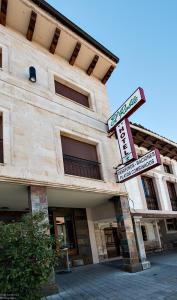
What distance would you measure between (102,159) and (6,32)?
6.31 metres

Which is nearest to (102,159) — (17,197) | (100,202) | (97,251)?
(100,202)

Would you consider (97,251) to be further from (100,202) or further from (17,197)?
(17,197)

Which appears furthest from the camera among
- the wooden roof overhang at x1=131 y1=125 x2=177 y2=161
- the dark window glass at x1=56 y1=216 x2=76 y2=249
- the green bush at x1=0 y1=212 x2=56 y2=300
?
the wooden roof overhang at x1=131 y1=125 x2=177 y2=161

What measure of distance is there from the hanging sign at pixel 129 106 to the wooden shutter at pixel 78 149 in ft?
4.56

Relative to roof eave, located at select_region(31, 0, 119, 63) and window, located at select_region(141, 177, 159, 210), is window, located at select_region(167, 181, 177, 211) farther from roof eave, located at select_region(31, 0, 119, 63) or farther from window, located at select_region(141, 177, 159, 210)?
roof eave, located at select_region(31, 0, 119, 63)

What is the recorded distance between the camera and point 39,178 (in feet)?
24.1

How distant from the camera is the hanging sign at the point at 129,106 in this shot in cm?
866

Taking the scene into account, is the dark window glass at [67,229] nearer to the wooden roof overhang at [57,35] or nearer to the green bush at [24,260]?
the green bush at [24,260]

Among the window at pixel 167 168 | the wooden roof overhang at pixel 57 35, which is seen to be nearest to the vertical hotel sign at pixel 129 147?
the wooden roof overhang at pixel 57 35

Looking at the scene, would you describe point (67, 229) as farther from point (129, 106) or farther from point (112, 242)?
point (129, 106)

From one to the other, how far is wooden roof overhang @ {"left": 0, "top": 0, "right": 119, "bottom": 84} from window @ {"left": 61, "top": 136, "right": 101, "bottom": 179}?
4.26 meters

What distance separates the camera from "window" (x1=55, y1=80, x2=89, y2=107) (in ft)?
34.4

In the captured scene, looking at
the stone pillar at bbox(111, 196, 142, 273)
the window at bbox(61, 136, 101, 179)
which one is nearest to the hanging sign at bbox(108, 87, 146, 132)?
the window at bbox(61, 136, 101, 179)

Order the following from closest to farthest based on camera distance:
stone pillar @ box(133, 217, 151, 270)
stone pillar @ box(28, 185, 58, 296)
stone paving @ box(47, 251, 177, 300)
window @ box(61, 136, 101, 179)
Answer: stone paving @ box(47, 251, 177, 300), stone pillar @ box(28, 185, 58, 296), window @ box(61, 136, 101, 179), stone pillar @ box(133, 217, 151, 270)
